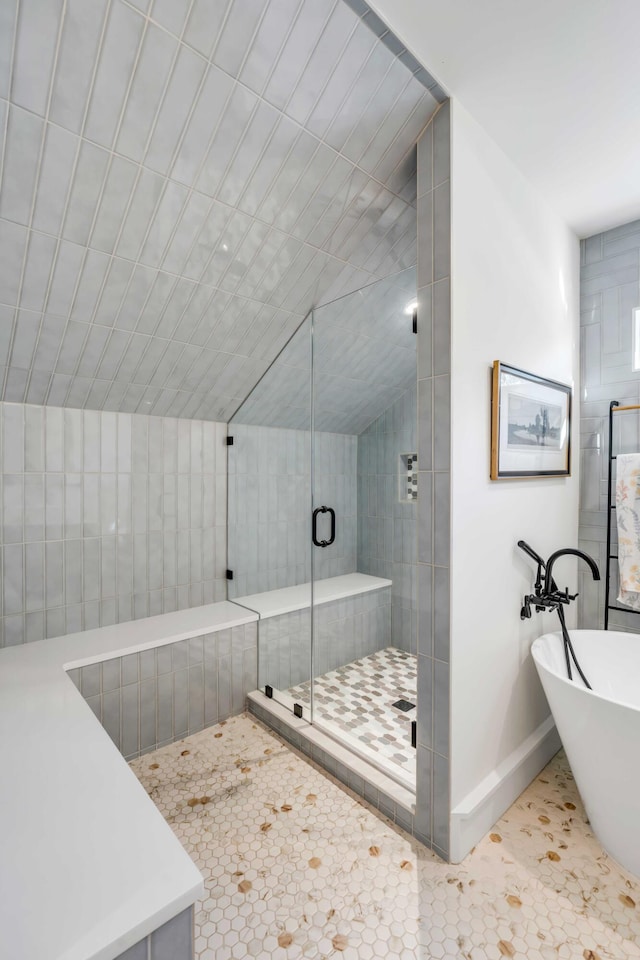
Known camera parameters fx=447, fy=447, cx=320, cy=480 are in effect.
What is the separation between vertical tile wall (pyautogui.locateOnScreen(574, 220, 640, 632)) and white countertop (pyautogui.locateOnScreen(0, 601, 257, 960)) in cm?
240

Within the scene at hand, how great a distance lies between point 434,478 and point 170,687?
173cm

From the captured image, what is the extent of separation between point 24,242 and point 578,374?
2640mm

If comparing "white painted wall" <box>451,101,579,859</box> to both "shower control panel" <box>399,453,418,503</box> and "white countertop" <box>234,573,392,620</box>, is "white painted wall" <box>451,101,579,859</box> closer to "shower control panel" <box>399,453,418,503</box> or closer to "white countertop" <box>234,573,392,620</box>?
"shower control panel" <box>399,453,418,503</box>

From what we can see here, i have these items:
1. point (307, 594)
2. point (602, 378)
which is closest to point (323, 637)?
point (307, 594)

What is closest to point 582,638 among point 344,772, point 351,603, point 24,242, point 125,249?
point 351,603

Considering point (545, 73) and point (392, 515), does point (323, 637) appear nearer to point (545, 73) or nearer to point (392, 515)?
point (392, 515)

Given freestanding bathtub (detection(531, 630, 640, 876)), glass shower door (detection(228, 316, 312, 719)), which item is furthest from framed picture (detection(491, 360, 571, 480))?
glass shower door (detection(228, 316, 312, 719))

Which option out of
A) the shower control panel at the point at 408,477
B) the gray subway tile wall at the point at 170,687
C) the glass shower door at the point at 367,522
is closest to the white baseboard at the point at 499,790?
the glass shower door at the point at 367,522

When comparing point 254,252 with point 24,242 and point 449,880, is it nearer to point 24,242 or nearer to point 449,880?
point 24,242

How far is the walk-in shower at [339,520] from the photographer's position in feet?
6.20

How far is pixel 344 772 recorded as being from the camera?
1967mm

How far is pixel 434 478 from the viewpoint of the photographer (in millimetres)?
1604

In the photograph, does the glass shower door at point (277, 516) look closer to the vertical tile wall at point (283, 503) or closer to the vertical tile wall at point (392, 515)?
the vertical tile wall at point (283, 503)

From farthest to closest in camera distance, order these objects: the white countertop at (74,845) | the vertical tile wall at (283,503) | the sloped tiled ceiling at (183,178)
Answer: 1. the vertical tile wall at (283,503)
2. the sloped tiled ceiling at (183,178)
3. the white countertop at (74,845)
